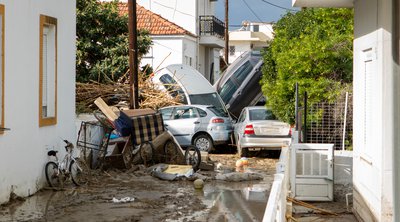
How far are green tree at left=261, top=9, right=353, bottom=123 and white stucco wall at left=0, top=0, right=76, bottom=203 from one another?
6585 millimetres

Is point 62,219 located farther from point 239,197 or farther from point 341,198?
point 341,198

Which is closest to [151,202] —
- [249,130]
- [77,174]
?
[77,174]

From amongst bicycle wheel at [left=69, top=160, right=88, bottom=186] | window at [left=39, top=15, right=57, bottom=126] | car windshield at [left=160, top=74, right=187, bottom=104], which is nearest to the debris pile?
car windshield at [left=160, top=74, right=187, bottom=104]

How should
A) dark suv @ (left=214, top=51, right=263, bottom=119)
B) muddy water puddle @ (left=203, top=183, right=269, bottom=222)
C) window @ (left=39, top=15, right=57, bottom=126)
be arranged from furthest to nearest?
1. dark suv @ (left=214, top=51, right=263, bottom=119)
2. window @ (left=39, top=15, right=57, bottom=126)
3. muddy water puddle @ (left=203, top=183, right=269, bottom=222)

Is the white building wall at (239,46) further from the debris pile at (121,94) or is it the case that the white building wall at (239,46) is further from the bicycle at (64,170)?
the bicycle at (64,170)

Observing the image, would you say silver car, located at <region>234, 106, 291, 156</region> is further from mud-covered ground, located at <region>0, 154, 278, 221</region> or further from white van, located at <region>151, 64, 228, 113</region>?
white van, located at <region>151, 64, 228, 113</region>

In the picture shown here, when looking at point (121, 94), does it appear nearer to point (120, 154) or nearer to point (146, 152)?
point (146, 152)

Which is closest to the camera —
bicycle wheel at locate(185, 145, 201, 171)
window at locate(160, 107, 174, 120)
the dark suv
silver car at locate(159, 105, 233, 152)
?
bicycle wheel at locate(185, 145, 201, 171)

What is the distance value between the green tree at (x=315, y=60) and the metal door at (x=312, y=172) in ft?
13.2

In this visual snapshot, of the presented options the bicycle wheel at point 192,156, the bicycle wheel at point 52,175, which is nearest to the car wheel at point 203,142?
the bicycle wheel at point 192,156

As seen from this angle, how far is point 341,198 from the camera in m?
13.4

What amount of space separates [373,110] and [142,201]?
470 centimetres

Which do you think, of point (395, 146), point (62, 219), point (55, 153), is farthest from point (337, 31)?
point (395, 146)

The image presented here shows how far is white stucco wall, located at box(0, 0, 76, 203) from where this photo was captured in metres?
11.4
